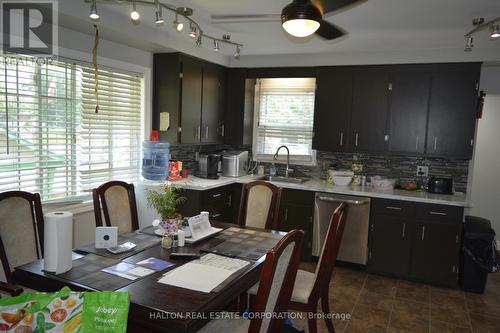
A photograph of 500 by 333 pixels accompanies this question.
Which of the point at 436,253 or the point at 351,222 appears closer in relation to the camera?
the point at 436,253

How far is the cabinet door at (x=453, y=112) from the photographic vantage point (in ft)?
13.1

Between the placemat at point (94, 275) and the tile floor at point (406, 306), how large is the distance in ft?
5.50

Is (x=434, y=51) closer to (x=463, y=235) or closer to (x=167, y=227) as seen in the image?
(x=463, y=235)

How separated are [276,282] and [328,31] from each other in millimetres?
1535

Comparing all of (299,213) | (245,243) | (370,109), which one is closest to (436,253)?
(299,213)

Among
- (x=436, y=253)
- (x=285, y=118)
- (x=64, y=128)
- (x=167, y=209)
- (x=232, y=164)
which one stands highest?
(x=285, y=118)

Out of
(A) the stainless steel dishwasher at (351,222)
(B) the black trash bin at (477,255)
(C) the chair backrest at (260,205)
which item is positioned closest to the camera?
(C) the chair backrest at (260,205)

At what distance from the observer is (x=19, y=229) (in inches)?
95.0

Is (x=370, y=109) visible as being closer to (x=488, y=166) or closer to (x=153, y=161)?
(x=488, y=166)

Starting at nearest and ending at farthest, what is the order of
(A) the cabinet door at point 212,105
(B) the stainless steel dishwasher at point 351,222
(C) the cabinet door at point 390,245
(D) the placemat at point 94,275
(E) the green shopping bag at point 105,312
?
1. (E) the green shopping bag at point 105,312
2. (D) the placemat at point 94,275
3. (C) the cabinet door at point 390,245
4. (B) the stainless steel dishwasher at point 351,222
5. (A) the cabinet door at point 212,105

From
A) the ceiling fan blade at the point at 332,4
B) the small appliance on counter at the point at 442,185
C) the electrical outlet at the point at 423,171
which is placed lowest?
the small appliance on counter at the point at 442,185

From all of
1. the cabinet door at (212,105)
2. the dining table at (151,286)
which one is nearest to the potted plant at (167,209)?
the dining table at (151,286)

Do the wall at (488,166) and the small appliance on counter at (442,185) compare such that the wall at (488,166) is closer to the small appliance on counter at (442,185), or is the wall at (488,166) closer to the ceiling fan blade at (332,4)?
the small appliance on counter at (442,185)

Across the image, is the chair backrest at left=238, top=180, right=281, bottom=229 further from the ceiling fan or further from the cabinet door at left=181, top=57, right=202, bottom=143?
the ceiling fan
